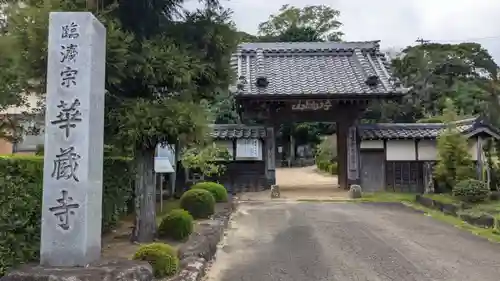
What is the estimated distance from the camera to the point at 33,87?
7.68m

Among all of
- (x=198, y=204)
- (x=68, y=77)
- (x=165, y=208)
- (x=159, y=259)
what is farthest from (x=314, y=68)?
(x=68, y=77)

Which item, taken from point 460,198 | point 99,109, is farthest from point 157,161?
point 460,198

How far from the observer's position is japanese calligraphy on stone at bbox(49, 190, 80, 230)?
5430 mm

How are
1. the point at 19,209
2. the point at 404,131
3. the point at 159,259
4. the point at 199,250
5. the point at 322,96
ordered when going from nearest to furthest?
the point at 19,209, the point at 159,259, the point at 199,250, the point at 322,96, the point at 404,131

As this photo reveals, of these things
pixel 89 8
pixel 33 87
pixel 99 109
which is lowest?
pixel 99 109

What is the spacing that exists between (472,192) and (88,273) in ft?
42.2

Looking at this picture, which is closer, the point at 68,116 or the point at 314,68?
the point at 68,116

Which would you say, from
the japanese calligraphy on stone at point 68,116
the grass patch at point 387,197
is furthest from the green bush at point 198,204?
the grass patch at point 387,197

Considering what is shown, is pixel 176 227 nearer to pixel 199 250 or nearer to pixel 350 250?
pixel 199 250

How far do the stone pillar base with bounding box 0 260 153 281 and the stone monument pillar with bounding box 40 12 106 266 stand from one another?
197 mm

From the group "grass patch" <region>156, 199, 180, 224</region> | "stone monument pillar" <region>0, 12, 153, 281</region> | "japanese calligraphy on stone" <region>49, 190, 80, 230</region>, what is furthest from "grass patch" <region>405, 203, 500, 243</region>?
"japanese calligraphy on stone" <region>49, 190, 80, 230</region>

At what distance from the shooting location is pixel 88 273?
16.5ft

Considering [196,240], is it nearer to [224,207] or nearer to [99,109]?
[99,109]

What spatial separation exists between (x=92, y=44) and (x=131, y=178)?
6.19 m
